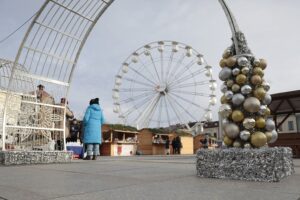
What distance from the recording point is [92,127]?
361 inches

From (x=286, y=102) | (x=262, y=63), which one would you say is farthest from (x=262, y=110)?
(x=286, y=102)

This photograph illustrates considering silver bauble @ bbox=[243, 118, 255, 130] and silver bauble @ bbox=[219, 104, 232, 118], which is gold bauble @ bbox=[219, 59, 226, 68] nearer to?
silver bauble @ bbox=[219, 104, 232, 118]

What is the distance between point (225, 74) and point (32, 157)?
4.50 m

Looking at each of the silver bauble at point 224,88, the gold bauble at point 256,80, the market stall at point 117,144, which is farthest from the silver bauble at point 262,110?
the market stall at point 117,144

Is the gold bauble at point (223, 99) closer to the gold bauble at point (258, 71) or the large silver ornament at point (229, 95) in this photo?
the large silver ornament at point (229, 95)

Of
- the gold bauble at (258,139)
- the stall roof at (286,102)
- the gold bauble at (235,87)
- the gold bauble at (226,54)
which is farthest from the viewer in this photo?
the stall roof at (286,102)

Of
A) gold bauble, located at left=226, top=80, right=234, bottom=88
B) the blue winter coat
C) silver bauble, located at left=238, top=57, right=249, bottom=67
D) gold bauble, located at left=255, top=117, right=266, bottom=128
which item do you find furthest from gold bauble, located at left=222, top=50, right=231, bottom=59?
the blue winter coat

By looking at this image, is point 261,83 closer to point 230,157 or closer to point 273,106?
point 230,157

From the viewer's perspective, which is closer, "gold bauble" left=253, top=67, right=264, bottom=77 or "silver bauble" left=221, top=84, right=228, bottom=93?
"gold bauble" left=253, top=67, right=264, bottom=77

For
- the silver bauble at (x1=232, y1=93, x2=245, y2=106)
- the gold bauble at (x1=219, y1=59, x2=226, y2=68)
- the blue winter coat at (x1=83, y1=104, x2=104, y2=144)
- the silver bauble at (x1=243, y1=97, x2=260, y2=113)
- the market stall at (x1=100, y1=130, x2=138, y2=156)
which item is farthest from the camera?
the market stall at (x1=100, y1=130, x2=138, y2=156)

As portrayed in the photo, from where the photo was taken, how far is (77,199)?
2.53 metres

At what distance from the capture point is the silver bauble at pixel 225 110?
433 centimetres

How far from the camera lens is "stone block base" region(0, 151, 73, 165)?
20.8 feet

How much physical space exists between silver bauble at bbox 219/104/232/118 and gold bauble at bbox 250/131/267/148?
18.0 inches
